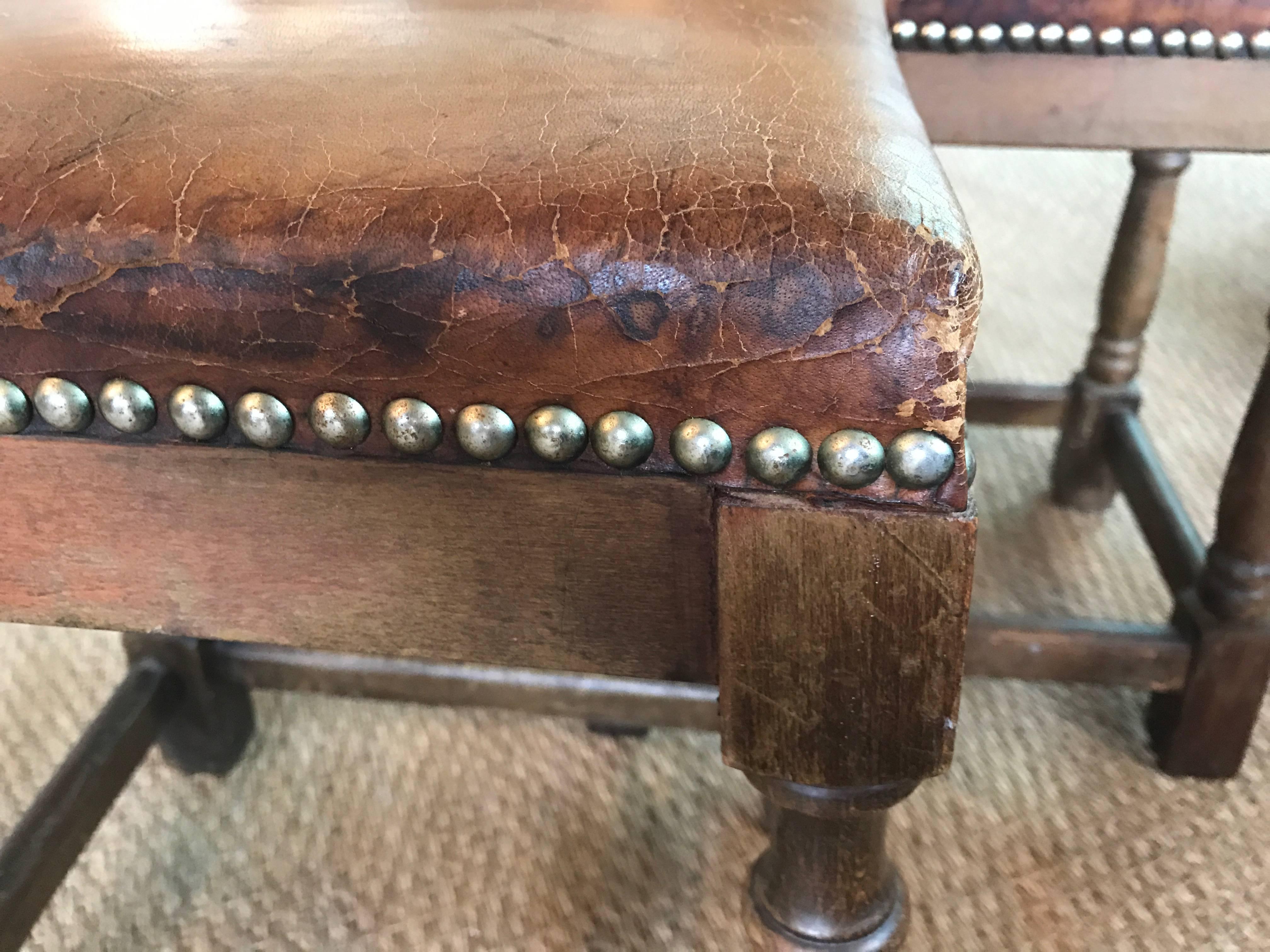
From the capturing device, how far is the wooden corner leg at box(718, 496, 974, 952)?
284 mm

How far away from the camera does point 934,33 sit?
22.3 inches

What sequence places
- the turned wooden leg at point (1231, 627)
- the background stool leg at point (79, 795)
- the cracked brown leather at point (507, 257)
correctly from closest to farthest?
the cracked brown leather at point (507, 257)
the background stool leg at point (79, 795)
the turned wooden leg at point (1231, 627)

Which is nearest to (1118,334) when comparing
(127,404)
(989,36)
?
(989,36)

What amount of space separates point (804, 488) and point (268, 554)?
0.17m

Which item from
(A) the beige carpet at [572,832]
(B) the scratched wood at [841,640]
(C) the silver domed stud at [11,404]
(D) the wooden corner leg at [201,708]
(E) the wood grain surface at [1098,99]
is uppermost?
(E) the wood grain surface at [1098,99]

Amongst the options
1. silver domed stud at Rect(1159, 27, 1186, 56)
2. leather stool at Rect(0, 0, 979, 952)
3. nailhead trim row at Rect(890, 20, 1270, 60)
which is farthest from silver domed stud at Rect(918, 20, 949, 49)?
leather stool at Rect(0, 0, 979, 952)

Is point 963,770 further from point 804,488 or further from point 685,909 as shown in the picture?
point 804,488

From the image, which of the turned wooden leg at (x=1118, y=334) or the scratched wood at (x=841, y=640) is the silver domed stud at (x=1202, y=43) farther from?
the scratched wood at (x=841, y=640)

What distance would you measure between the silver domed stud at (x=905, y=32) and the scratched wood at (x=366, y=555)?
389 millimetres

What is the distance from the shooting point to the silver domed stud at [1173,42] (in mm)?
552

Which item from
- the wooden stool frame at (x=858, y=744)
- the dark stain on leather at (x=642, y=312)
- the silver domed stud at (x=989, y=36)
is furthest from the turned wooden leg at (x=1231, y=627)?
the dark stain on leather at (x=642, y=312)

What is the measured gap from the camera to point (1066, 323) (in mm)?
1347

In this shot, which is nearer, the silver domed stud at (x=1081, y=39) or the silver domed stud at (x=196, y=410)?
the silver domed stud at (x=196, y=410)

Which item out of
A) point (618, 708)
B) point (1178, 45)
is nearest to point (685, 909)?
point (618, 708)
